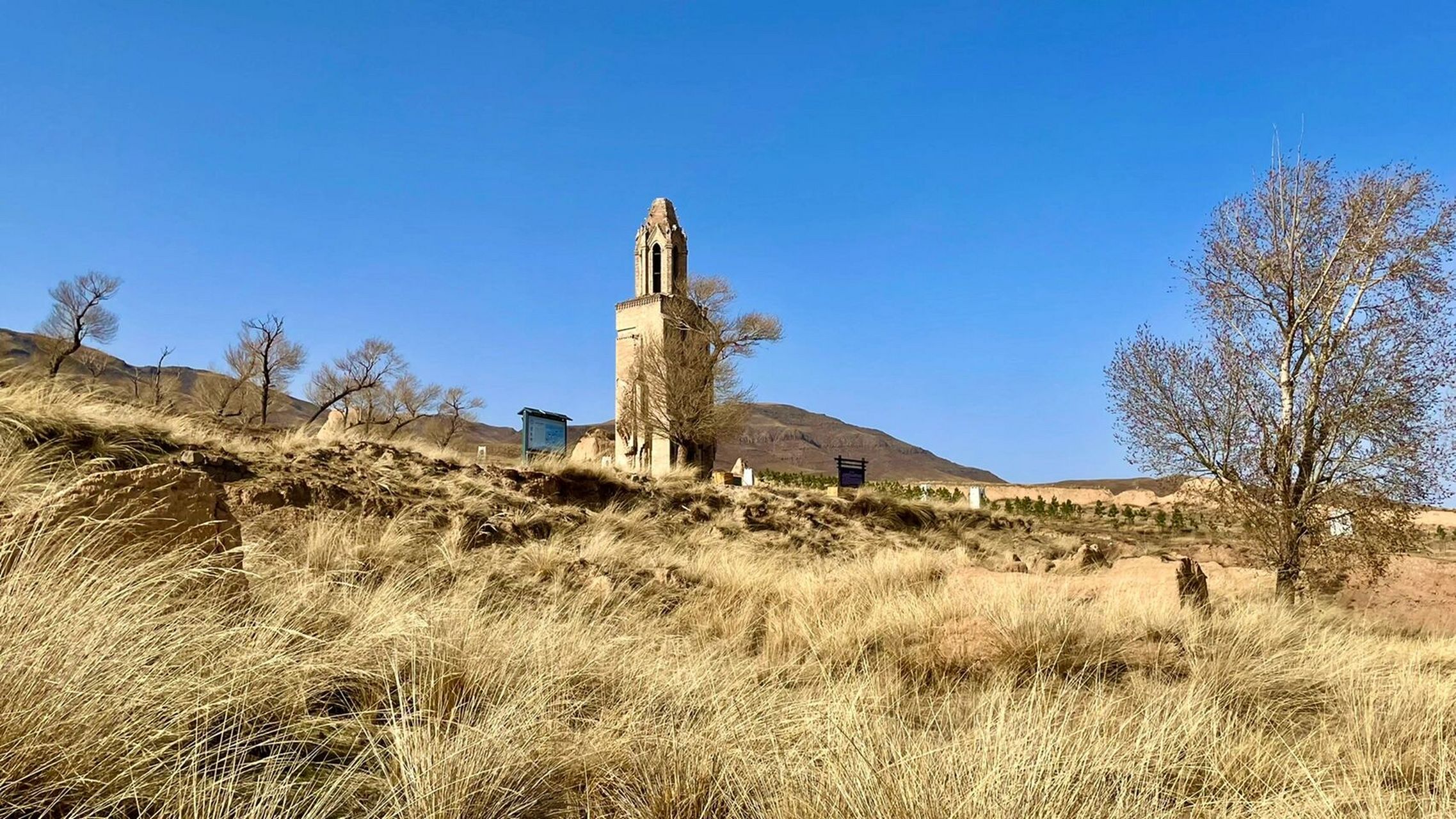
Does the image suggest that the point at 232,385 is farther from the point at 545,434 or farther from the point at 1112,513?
the point at 1112,513

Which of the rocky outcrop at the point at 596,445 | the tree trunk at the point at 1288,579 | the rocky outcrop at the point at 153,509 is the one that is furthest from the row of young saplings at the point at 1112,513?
the rocky outcrop at the point at 153,509

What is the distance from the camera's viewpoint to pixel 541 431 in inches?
883

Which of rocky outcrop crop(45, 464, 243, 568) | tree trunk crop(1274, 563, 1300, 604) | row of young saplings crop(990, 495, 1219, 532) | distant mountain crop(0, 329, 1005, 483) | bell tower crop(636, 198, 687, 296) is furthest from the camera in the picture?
distant mountain crop(0, 329, 1005, 483)

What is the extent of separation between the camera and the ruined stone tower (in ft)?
93.3

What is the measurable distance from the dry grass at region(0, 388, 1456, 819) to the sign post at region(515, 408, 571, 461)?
13.9m

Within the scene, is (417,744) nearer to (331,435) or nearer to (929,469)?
(331,435)

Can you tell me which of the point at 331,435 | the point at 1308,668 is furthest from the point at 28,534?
the point at 331,435

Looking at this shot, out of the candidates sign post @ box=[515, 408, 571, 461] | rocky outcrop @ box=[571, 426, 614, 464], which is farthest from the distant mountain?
sign post @ box=[515, 408, 571, 461]

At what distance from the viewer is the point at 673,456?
2795 cm

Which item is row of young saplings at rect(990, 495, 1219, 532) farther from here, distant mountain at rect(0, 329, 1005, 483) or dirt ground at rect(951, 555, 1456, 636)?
distant mountain at rect(0, 329, 1005, 483)

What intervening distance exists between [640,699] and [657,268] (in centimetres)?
3320

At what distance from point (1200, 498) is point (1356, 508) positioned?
5.99 feet

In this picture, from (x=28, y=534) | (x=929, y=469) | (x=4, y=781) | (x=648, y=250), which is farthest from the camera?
(x=929, y=469)

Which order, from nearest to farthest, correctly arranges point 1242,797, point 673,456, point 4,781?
point 4,781 → point 1242,797 → point 673,456
